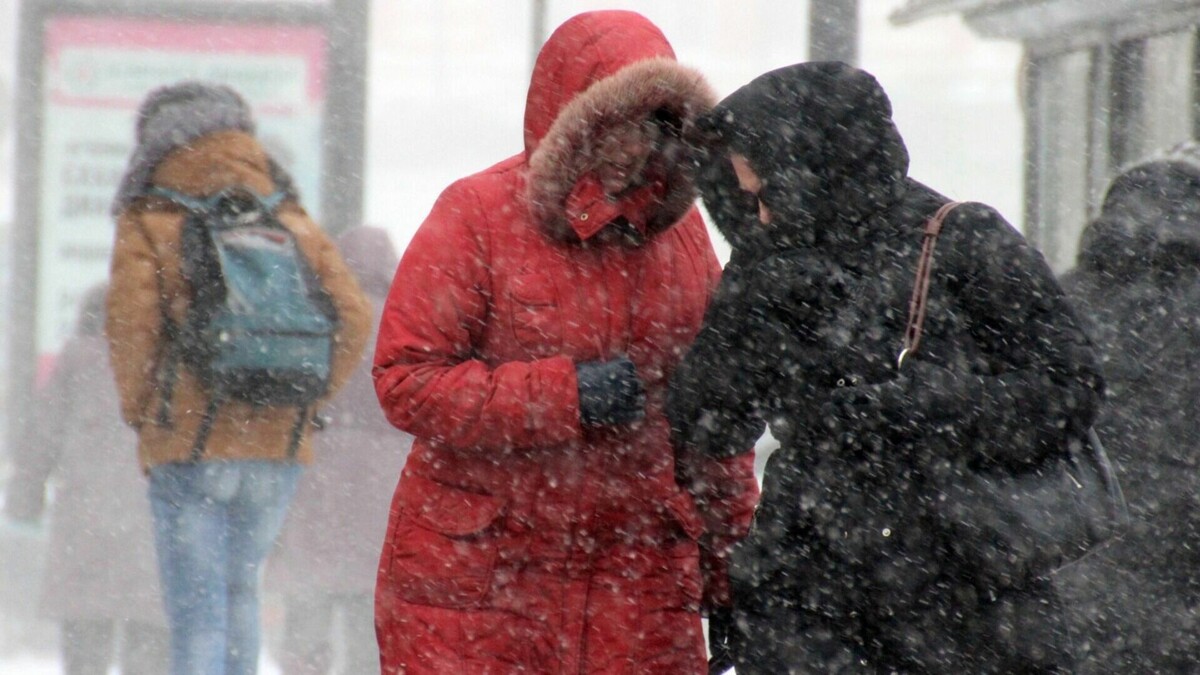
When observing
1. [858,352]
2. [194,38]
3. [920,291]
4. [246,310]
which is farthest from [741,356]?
[194,38]

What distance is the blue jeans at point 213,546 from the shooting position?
420 centimetres

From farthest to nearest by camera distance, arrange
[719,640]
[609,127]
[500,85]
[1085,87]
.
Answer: [500,85]
[1085,87]
[719,640]
[609,127]

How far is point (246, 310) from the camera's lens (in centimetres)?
419

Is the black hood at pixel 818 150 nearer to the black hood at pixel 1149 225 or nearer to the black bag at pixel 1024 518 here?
the black bag at pixel 1024 518

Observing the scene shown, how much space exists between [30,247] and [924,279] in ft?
15.2

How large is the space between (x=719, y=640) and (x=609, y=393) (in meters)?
0.53

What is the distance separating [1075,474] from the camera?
7.61ft

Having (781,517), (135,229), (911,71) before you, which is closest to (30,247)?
(135,229)

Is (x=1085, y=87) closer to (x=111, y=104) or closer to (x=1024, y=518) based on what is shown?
(x=111, y=104)

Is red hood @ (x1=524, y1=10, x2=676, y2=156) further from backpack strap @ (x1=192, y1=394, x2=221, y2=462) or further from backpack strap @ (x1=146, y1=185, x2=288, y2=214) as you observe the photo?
backpack strap @ (x1=192, y1=394, x2=221, y2=462)

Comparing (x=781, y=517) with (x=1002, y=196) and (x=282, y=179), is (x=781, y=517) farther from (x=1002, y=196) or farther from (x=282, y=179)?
(x=1002, y=196)

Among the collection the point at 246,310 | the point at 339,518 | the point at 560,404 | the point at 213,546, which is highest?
the point at 560,404

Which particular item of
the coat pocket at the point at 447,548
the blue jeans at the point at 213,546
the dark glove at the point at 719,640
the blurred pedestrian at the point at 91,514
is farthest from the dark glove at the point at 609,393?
the blurred pedestrian at the point at 91,514

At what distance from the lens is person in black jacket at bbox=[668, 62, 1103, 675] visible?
7.50 ft
